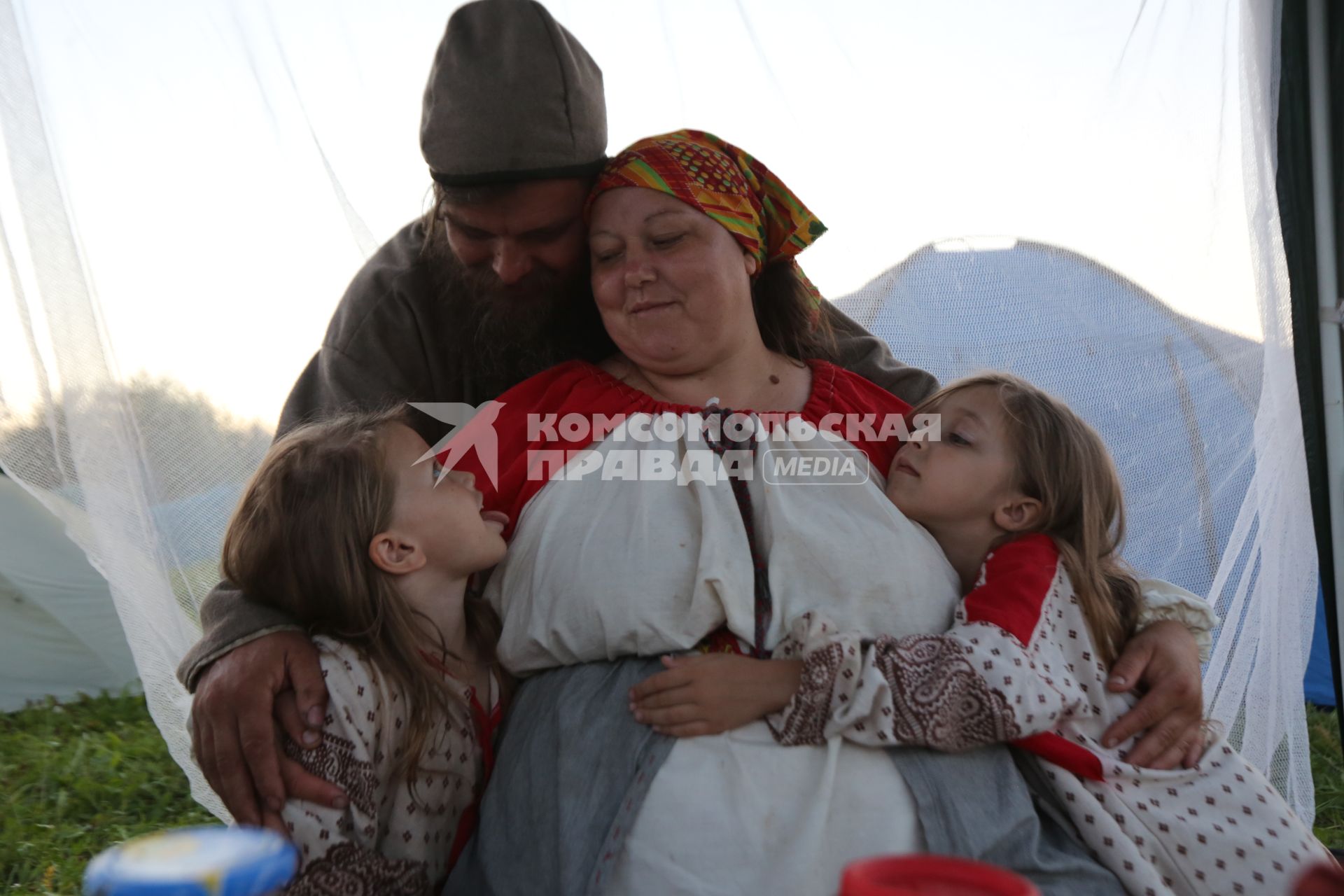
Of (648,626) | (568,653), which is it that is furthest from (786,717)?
(568,653)

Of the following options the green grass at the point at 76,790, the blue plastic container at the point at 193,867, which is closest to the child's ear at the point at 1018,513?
the blue plastic container at the point at 193,867

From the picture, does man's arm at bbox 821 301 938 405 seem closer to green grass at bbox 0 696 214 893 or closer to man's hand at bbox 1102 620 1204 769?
man's hand at bbox 1102 620 1204 769

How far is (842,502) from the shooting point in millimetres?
1898

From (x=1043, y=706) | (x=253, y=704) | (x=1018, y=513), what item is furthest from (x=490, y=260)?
(x=1043, y=706)

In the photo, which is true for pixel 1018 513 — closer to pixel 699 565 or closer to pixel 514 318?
pixel 699 565

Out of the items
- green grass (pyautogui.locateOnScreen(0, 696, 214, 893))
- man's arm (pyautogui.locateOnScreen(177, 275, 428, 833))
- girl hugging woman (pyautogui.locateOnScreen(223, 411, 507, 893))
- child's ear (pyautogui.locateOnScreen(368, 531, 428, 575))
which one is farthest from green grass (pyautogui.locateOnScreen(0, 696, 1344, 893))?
child's ear (pyautogui.locateOnScreen(368, 531, 428, 575))

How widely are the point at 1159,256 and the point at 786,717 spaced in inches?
63.5

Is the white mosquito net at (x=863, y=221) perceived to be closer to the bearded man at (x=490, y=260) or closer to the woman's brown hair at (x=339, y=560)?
the bearded man at (x=490, y=260)

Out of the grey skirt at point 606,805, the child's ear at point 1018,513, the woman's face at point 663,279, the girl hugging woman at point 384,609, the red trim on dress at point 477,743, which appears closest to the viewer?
the grey skirt at point 606,805

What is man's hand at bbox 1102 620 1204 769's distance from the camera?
1727 millimetres

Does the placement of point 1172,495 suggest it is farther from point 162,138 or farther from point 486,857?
point 162,138

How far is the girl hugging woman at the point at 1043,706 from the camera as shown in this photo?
5.20 feet

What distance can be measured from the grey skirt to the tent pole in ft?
4.68

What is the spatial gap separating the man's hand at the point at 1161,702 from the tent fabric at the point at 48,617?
321cm
